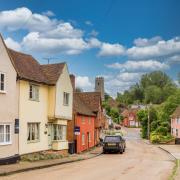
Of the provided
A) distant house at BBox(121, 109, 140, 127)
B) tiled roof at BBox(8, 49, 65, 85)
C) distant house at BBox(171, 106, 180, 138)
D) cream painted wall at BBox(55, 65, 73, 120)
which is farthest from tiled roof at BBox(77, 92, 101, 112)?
distant house at BBox(121, 109, 140, 127)

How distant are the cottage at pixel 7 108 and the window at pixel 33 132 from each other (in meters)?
2.80

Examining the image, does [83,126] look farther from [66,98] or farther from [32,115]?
[32,115]

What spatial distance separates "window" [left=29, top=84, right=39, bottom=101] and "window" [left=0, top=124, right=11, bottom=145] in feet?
14.4

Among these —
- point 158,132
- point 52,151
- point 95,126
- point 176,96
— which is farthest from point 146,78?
point 52,151

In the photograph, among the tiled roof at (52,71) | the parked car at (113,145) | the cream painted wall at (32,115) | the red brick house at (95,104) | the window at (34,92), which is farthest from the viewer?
the red brick house at (95,104)

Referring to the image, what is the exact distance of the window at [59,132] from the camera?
35.0 meters

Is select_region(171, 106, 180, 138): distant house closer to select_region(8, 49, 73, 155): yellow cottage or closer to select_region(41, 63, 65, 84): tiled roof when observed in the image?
select_region(8, 49, 73, 155): yellow cottage

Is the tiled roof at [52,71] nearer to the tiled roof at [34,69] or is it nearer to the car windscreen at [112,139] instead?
the tiled roof at [34,69]

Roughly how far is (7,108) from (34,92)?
16.5ft

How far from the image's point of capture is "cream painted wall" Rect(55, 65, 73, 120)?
112 feet

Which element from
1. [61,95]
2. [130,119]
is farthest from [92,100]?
[130,119]

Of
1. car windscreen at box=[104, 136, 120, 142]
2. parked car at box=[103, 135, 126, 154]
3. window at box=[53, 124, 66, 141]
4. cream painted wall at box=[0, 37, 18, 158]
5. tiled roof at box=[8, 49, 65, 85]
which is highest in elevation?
tiled roof at box=[8, 49, 65, 85]

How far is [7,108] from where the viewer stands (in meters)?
26.3

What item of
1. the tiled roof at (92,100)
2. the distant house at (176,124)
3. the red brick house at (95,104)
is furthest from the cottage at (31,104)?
the distant house at (176,124)
